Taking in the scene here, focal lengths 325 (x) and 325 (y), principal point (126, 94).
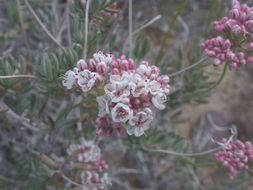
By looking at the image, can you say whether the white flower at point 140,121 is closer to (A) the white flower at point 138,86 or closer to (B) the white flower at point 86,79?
(A) the white flower at point 138,86

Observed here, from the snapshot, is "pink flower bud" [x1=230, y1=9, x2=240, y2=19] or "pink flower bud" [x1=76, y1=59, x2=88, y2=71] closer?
"pink flower bud" [x1=76, y1=59, x2=88, y2=71]

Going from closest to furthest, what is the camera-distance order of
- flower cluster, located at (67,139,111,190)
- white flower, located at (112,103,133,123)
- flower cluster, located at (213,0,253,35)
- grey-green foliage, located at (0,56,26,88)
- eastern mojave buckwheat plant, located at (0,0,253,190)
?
1. white flower, located at (112,103,133,123)
2. eastern mojave buckwheat plant, located at (0,0,253,190)
3. flower cluster, located at (213,0,253,35)
4. grey-green foliage, located at (0,56,26,88)
5. flower cluster, located at (67,139,111,190)

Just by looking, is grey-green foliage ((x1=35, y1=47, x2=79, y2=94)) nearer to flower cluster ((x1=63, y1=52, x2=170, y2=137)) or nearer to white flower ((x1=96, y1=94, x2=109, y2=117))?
flower cluster ((x1=63, y1=52, x2=170, y2=137))

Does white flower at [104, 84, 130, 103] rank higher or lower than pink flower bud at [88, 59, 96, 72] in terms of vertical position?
lower

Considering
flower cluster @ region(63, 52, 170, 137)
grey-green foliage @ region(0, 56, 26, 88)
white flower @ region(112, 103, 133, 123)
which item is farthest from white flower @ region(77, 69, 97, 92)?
grey-green foliage @ region(0, 56, 26, 88)

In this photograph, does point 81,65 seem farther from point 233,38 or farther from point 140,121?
point 233,38

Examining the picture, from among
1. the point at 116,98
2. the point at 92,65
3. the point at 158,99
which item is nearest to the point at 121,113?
the point at 116,98

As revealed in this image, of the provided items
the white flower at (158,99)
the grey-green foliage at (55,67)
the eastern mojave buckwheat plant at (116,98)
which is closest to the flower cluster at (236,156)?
the eastern mojave buckwheat plant at (116,98)

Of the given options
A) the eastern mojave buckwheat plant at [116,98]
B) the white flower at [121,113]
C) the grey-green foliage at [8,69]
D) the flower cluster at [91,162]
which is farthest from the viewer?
the flower cluster at [91,162]
